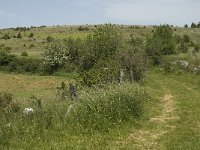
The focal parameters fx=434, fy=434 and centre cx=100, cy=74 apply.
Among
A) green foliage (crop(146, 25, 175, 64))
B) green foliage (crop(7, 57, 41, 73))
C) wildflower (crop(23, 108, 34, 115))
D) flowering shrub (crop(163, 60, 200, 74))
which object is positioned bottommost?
green foliage (crop(7, 57, 41, 73))

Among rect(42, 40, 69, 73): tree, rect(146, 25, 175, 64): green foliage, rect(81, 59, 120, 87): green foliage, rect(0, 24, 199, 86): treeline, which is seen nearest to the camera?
rect(81, 59, 120, 87): green foliage

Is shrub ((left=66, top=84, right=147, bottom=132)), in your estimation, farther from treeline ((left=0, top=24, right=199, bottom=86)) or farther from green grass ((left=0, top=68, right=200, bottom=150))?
treeline ((left=0, top=24, right=199, bottom=86))

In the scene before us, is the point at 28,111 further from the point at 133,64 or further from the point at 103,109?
the point at 133,64

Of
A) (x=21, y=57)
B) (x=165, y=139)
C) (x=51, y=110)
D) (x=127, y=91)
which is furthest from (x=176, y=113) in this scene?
(x=21, y=57)

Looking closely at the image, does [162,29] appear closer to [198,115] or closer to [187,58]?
[187,58]

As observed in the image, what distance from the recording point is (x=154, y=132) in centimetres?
1515

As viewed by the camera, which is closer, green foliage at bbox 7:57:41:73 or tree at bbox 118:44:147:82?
tree at bbox 118:44:147:82

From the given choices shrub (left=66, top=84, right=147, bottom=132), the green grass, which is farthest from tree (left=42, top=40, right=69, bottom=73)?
shrub (left=66, top=84, right=147, bottom=132)

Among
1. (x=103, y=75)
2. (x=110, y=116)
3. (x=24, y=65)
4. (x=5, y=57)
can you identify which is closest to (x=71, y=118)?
(x=110, y=116)

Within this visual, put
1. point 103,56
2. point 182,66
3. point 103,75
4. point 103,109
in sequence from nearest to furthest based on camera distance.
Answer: point 103,109, point 103,75, point 103,56, point 182,66

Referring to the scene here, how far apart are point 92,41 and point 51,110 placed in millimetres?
23657

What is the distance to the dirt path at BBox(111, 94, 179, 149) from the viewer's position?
44.8ft

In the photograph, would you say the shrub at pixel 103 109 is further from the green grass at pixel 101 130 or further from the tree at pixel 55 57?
the tree at pixel 55 57

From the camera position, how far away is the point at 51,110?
15.4 m
